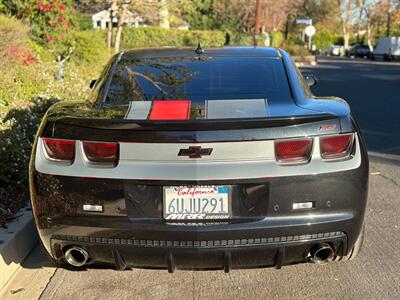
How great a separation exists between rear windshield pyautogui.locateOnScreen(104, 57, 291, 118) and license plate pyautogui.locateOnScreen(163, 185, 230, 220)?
711mm

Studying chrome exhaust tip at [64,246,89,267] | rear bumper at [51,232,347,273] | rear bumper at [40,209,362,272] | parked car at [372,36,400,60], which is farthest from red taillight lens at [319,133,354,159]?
parked car at [372,36,400,60]

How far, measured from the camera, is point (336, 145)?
3.19m

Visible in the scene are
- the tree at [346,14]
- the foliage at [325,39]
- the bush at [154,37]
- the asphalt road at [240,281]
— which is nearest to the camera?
the asphalt road at [240,281]

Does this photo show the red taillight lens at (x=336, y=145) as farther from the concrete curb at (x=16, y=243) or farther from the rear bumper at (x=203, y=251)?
the concrete curb at (x=16, y=243)

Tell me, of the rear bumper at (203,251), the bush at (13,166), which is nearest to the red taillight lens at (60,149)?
the rear bumper at (203,251)

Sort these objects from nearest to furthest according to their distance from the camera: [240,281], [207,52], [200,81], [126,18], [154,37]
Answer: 1. [240,281]
2. [200,81]
3. [207,52]
4. [126,18]
5. [154,37]

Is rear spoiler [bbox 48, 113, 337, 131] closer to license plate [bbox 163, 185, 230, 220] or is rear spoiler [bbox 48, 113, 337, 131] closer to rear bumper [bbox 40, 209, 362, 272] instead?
license plate [bbox 163, 185, 230, 220]

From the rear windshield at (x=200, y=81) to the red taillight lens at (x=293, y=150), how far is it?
1.70 ft

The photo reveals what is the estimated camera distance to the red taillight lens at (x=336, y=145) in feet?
10.3

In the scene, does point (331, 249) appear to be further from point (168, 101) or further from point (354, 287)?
point (168, 101)

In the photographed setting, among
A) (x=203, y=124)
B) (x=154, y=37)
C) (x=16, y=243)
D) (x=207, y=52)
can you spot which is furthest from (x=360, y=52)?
(x=203, y=124)

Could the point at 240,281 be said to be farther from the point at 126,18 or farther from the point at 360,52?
the point at 360,52

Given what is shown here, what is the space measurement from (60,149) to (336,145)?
1.68m

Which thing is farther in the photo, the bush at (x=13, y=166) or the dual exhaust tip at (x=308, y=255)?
the bush at (x=13, y=166)
